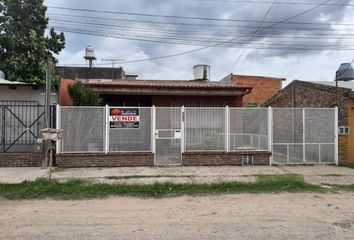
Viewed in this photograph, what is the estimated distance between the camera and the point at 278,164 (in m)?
12.9

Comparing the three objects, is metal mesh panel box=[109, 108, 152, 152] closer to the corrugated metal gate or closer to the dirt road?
the corrugated metal gate

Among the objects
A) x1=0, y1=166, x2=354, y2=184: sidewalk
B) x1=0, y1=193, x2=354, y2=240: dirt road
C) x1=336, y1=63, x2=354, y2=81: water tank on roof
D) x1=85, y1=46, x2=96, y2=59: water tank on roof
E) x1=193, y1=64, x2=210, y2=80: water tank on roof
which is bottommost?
x1=0, y1=193, x2=354, y2=240: dirt road

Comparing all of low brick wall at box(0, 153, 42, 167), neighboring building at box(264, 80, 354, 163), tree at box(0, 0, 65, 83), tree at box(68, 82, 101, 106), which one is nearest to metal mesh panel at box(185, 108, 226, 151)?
tree at box(68, 82, 101, 106)

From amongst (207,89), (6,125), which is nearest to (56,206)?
→ (6,125)

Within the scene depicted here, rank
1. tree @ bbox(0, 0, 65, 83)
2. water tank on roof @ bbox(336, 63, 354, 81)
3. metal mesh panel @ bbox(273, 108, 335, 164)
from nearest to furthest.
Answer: metal mesh panel @ bbox(273, 108, 335, 164) → water tank on roof @ bbox(336, 63, 354, 81) → tree @ bbox(0, 0, 65, 83)

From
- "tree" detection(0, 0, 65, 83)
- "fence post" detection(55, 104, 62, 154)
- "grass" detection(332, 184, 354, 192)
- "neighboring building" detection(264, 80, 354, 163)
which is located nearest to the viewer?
"grass" detection(332, 184, 354, 192)

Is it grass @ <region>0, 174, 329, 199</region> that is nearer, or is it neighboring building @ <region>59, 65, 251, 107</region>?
grass @ <region>0, 174, 329, 199</region>

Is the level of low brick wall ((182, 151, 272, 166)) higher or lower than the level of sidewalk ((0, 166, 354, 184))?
higher

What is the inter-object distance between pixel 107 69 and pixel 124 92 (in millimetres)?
19567

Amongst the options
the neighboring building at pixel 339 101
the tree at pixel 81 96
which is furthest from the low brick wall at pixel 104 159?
the neighboring building at pixel 339 101

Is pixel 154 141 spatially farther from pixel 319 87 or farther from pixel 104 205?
pixel 319 87

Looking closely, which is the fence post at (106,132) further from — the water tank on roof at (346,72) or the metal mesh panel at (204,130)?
the water tank on roof at (346,72)

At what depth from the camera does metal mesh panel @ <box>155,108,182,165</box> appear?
1230 centimetres

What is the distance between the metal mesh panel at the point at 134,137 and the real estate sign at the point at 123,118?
0.14 m
